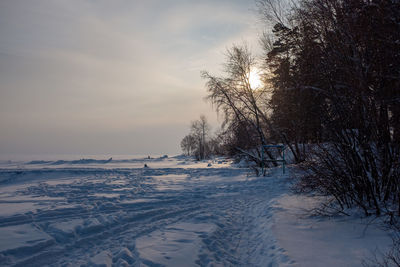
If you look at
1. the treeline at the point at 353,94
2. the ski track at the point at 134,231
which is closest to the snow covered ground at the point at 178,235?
the ski track at the point at 134,231

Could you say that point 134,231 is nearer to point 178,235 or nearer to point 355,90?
point 178,235

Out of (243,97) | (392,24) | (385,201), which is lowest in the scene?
(385,201)

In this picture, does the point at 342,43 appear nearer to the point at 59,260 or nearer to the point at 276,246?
the point at 276,246

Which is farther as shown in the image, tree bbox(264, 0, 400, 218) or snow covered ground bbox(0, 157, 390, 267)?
tree bbox(264, 0, 400, 218)

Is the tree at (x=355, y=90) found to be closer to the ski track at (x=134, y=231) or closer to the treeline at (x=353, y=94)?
the treeline at (x=353, y=94)

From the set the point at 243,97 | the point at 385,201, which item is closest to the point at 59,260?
the point at 385,201

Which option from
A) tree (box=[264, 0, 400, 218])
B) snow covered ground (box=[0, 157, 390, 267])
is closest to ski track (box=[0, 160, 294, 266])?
snow covered ground (box=[0, 157, 390, 267])

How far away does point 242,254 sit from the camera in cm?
426

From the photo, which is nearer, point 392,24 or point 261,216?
point 392,24

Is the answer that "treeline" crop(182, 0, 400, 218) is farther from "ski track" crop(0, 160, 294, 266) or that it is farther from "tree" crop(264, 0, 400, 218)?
"ski track" crop(0, 160, 294, 266)

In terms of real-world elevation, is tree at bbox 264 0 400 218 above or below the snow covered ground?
above

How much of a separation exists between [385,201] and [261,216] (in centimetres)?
282

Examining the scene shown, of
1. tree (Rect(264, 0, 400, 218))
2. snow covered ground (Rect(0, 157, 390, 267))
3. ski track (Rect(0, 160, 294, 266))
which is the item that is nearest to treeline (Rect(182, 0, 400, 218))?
tree (Rect(264, 0, 400, 218))

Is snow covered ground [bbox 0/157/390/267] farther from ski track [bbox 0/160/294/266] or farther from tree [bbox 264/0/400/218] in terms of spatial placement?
tree [bbox 264/0/400/218]
